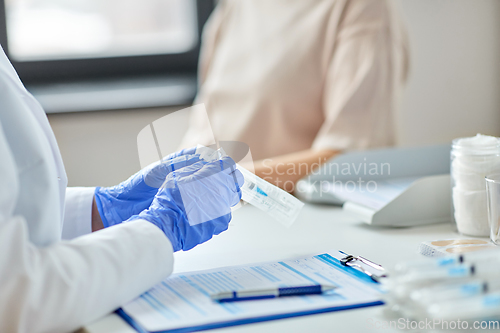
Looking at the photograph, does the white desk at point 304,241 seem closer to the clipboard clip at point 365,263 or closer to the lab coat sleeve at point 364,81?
the clipboard clip at point 365,263

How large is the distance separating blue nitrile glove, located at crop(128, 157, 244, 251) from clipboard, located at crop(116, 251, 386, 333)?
0.18 ft

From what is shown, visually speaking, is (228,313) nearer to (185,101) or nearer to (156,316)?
(156,316)

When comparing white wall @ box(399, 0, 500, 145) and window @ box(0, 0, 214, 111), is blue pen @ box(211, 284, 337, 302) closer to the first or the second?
white wall @ box(399, 0, 500, 145)

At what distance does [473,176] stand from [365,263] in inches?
8.7

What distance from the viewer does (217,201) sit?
623 millimetres

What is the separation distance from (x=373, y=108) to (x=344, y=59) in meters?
0.15

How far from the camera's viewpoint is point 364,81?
1191mm

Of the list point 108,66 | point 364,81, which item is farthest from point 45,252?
point 108,66

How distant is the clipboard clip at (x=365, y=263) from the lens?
0.53 m

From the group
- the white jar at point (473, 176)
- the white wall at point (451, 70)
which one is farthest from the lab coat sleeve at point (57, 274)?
the white wall at point (451, 70)

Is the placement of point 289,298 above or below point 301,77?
below

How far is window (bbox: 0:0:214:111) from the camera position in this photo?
1.95m

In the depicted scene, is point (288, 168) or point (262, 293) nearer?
point (262, 293)

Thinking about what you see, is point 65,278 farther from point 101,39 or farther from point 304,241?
point 101,39
